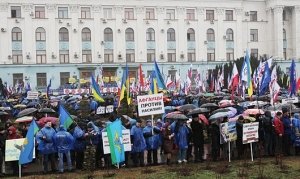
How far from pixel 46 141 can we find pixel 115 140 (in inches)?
70.2

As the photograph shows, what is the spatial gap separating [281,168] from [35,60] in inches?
1691

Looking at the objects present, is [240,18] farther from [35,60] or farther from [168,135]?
[168,135]

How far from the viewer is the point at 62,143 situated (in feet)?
40.3

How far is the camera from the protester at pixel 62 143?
12.3m

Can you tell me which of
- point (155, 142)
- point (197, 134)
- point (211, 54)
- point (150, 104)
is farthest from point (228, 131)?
point (211, 54)

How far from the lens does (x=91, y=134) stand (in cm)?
1261

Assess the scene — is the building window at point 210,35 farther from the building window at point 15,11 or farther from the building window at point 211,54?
the building window at point 15,11

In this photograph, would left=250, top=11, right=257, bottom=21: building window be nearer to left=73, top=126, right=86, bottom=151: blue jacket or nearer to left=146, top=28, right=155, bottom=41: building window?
left=146, top=28, right=155, bottom=41: building window

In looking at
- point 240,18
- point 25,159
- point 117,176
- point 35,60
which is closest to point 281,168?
point 117,176

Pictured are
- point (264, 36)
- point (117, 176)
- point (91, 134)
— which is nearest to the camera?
point (117, 176)

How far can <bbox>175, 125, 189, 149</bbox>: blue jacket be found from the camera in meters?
13.0

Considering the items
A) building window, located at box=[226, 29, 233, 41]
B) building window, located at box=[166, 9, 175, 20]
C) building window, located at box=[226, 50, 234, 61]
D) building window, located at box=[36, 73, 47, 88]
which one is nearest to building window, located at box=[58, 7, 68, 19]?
building window, located at box=[36, 73, 47, 88]

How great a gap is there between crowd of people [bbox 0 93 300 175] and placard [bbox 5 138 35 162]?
591 millimetres

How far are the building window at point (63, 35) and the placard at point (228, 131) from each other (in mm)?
41459
